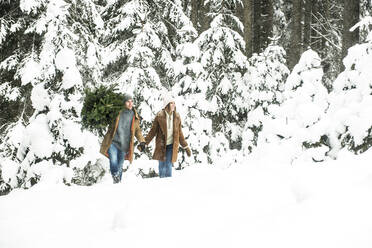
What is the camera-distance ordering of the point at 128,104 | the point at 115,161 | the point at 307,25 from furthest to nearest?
the point at 307,25 < the point at 128,104 < the point at 115,161

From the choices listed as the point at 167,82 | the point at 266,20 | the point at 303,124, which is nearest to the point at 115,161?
the point at 303,124

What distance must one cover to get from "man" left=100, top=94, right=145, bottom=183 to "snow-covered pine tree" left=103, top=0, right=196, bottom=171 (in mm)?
2669

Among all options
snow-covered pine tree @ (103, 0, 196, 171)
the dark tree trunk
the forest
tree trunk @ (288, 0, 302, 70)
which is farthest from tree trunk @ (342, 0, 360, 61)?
snow-covered pine tree @ (103, 0, 196, 171)

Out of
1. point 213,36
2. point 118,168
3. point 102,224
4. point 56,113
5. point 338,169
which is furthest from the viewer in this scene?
point 213,36

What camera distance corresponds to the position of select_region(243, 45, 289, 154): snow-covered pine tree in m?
10.1

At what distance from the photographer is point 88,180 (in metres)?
7.98

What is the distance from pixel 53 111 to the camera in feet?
23.1

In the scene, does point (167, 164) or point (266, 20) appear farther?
point (266, 20)

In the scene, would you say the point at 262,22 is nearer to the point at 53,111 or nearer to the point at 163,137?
the point at 163,137

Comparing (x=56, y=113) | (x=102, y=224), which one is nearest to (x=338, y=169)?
(x=102, y=224)

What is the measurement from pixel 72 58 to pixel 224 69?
5.23 m

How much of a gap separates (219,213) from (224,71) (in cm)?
819

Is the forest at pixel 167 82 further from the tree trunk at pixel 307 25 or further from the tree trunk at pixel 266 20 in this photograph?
the tree trunk at pixel 307 25

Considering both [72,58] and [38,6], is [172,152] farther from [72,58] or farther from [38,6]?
[38,6]
